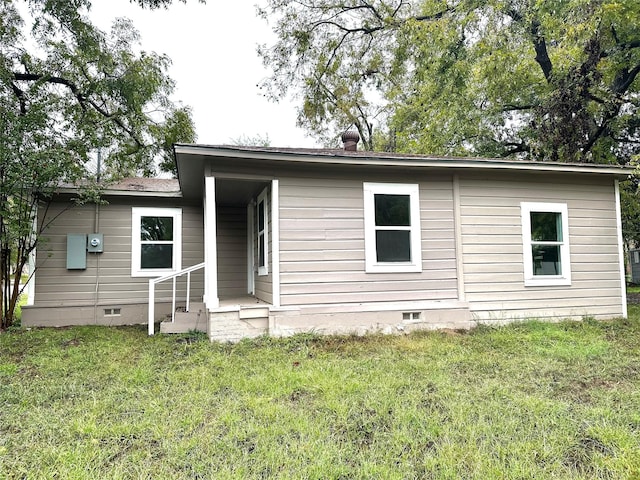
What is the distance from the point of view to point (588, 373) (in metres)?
3.74

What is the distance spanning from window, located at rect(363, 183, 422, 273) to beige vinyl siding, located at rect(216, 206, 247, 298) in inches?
133

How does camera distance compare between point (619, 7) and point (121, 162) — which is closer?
point (619, 7)

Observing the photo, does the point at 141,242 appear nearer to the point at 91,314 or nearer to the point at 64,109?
the point at 91,314

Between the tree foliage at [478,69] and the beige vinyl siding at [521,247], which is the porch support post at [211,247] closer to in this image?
the beige vinyl siding at [521,247]

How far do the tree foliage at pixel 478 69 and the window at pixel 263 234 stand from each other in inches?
295

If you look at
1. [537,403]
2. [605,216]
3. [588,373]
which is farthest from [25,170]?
[605,216]

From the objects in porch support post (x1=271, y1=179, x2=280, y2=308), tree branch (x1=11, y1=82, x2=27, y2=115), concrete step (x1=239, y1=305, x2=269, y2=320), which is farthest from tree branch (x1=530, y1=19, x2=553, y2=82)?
tree branch (x1=11, y1=82, x2=27, y2=115)

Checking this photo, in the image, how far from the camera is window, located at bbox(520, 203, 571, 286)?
6320 mm

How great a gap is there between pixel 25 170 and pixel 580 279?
9213 millimetres

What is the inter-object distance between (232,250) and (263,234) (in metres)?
1.95

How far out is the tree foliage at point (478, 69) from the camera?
937cm

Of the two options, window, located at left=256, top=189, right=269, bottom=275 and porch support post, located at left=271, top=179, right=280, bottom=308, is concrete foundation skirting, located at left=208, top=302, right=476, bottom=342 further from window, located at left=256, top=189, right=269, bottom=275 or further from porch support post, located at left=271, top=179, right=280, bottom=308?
window, located at left=256, top=189, right=269, bottom=275

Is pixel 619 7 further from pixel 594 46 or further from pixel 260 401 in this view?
pixel 260 401

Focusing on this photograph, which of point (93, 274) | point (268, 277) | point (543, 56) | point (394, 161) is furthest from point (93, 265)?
point (543, 56)
